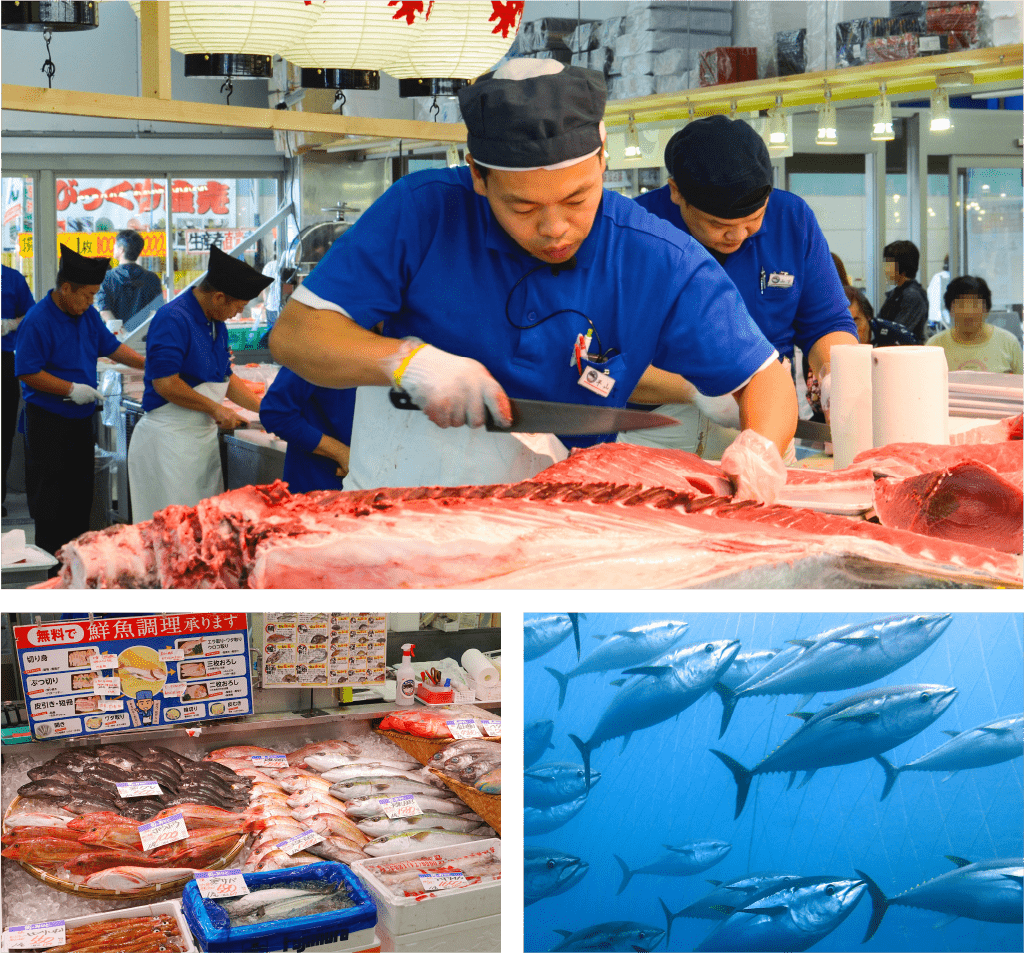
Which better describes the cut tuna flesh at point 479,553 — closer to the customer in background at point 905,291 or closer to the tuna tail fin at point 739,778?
the tuna tail fin at point 739,778

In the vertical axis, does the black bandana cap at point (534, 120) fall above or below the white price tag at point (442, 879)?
above

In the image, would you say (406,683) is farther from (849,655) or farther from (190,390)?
(849,655)

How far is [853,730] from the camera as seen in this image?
5.84ft

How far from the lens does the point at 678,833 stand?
5.97 ft

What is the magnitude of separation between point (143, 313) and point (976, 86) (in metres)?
1.83

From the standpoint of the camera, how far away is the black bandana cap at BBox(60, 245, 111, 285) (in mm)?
1984

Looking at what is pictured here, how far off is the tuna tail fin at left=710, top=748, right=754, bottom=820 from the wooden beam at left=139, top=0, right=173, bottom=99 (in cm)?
153

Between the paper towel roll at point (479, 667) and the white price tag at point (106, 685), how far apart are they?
35.2 inches

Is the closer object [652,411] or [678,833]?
[678,833]

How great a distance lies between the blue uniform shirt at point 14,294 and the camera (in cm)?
191

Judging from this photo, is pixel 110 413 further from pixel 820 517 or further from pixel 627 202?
pixel 820 517

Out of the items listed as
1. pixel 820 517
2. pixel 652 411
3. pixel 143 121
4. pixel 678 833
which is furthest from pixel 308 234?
pixel 678 833

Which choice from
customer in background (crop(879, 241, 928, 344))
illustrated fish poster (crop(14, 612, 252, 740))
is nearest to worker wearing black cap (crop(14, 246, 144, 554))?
illustrated fish poster (crop(14, 612, 252, 740))

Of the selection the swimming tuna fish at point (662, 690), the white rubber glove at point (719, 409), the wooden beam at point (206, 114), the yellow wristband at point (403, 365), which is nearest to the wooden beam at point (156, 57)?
the wooden beam at point (206, 114)
